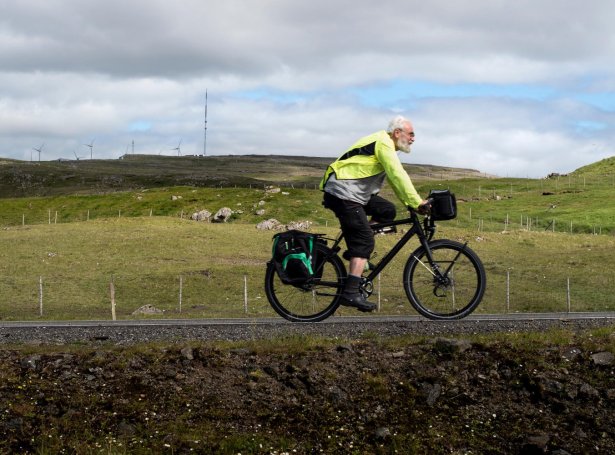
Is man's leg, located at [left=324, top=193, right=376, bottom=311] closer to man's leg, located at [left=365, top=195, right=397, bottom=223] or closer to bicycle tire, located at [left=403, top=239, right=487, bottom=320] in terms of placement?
man's leg, located at [left=365, top=195, right=397, bottom=223]

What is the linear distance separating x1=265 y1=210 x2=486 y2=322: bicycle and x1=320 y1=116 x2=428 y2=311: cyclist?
238 millimetres

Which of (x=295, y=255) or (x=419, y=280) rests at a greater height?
(x=295, y=255)

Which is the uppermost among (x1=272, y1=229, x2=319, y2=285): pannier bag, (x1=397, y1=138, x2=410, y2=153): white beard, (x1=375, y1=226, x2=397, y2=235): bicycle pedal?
(x1=397, y1=138, x2=410, y2=153): white beard

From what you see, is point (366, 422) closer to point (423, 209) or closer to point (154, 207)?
point (423, 209)

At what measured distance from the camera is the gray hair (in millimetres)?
11070

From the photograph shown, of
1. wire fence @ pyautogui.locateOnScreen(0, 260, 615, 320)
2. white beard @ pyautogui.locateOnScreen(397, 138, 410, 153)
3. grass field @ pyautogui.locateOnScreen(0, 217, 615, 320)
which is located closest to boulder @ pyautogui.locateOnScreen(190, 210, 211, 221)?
grass field @ pyautogui.locateOnScreen(0, 217, 615, 320)

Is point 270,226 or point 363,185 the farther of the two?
point 270,226

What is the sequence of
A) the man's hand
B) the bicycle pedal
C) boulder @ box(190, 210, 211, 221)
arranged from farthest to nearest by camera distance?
boulder @ box(190, 210, 211, 221)
the bicycle pedal
the man's hand

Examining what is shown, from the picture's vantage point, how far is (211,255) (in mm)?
72750

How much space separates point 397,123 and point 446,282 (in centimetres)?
249

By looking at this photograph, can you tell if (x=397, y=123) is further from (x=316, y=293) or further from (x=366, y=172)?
(x=316, y=293)

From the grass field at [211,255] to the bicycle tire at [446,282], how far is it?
88.4 ft

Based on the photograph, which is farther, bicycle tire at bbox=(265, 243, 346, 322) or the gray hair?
bicycle tire at bbox=(265, 243, 346, 322)

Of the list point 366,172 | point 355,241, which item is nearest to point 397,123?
point 366,172
